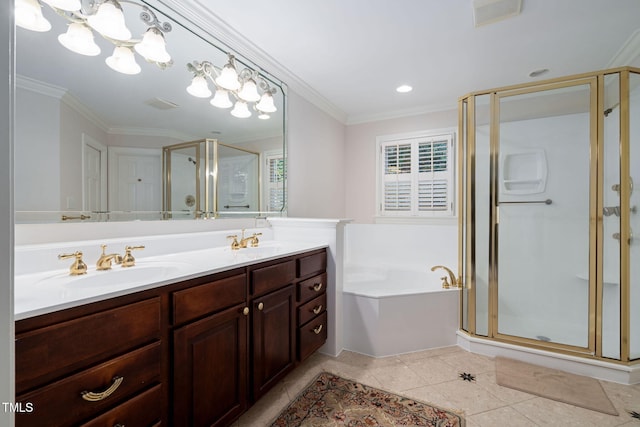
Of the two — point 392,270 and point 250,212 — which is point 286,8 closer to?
point 250,212

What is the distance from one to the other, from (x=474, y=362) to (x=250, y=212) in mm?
1994

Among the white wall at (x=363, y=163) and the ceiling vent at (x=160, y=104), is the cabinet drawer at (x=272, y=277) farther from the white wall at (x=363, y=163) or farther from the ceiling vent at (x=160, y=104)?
the white wall at (x=363, y=163)

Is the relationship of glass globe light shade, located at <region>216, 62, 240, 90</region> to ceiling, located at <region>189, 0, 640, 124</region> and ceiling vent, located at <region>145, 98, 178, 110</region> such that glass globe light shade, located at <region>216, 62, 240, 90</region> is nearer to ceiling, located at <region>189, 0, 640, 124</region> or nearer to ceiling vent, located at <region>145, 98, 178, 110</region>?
ceiling, located at <region>189, 0, 640, 124</region>

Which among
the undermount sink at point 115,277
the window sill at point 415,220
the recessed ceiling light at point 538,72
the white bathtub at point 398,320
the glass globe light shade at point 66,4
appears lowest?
the white bathtub at point 398,320

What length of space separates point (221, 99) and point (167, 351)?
159cm

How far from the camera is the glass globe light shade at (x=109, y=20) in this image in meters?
1.31

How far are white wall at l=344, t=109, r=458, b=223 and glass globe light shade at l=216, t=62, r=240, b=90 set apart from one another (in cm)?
200

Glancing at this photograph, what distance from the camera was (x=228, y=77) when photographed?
6.43 feet

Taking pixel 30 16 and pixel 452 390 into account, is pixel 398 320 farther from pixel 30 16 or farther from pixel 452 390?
pixel 30 16

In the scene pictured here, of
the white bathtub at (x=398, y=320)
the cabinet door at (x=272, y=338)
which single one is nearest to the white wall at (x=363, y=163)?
the white bathtub at (x=398, y=320)

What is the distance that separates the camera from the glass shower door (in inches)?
82.3

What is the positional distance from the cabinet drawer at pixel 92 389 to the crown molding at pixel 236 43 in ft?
5.77

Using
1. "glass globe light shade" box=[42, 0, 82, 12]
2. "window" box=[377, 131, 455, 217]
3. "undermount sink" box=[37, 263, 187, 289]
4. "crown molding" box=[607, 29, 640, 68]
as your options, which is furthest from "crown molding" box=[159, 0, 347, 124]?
"crown molding" box=[607, 29, 640, 68]

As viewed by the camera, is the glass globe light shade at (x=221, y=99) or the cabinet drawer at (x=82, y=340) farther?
the glass globe light shade at (x=221, y=99)
